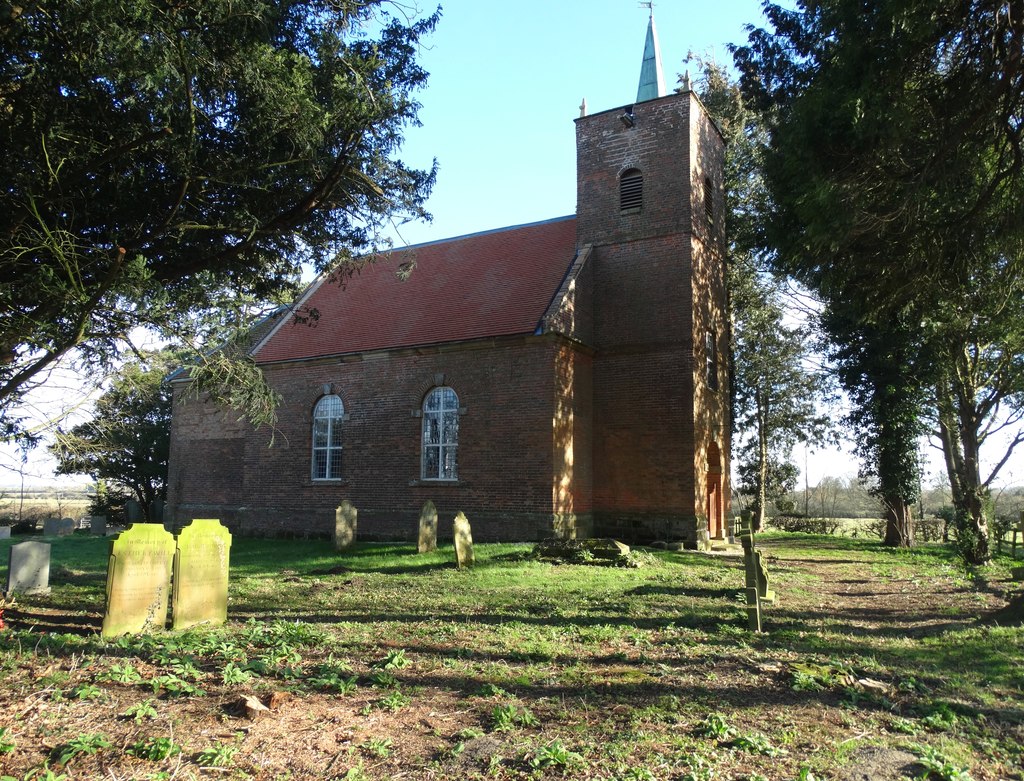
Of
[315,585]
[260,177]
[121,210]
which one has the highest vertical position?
[260,177]

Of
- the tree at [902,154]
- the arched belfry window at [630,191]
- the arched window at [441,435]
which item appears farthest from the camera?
the arched belfry window at [630,191]

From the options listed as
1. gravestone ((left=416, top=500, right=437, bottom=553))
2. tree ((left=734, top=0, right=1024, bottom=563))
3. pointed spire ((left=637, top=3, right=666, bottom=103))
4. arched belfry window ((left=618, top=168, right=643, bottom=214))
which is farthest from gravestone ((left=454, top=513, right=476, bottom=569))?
pointed spire ((left=637, top=3, right=666, bottom=103))

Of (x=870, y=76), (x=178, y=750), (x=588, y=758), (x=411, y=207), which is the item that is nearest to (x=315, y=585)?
(x=411, y=207)

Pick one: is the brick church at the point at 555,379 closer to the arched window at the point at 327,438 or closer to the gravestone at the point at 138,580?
the arched window at the point at 327,438

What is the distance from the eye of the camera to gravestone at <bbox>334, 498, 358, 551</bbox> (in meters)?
16.6

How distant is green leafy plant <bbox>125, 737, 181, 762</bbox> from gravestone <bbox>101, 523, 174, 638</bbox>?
3.66m

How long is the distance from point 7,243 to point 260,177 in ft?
8.80

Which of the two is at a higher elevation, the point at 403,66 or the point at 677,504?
the point at 403,66

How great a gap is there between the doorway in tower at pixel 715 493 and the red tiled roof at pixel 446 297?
22.1 ft

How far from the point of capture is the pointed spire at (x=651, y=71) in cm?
2175

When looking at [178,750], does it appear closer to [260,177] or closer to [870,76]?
[260,177]

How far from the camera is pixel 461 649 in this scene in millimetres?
7102

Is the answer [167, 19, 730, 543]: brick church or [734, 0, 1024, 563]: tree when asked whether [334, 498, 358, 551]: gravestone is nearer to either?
[167, 19, 730, 543]: brick church

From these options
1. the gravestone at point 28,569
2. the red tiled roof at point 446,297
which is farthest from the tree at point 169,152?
the red tiled roof at point 446,297
